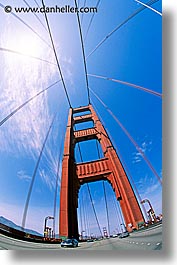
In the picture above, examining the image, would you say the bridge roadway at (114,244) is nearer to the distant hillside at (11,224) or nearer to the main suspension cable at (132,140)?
the distant hillside at (11,224)

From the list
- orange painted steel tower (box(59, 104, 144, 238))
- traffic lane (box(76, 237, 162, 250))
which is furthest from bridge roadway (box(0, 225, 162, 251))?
orange painted steel tower (box(59, 104, 144, 238))

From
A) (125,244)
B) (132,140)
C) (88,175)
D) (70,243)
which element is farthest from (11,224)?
(132,140)

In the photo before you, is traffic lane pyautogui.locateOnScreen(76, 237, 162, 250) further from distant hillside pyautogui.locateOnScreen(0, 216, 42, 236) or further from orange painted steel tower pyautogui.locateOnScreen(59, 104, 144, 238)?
distant hillside pyautogui.locateOnScreen(0, 216, 42, 236)

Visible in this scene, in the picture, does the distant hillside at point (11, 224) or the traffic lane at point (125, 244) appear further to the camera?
the distant hillside at point (11, 224)

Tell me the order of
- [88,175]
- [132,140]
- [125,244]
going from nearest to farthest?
[125,244] < [132,140] < [88,175]

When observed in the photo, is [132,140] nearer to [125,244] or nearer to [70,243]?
[125,244]

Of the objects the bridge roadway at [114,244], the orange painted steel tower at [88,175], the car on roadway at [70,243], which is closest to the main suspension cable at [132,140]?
the orange painted steel tower at [88,175]

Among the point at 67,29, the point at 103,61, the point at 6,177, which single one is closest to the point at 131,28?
the point at 103,61
